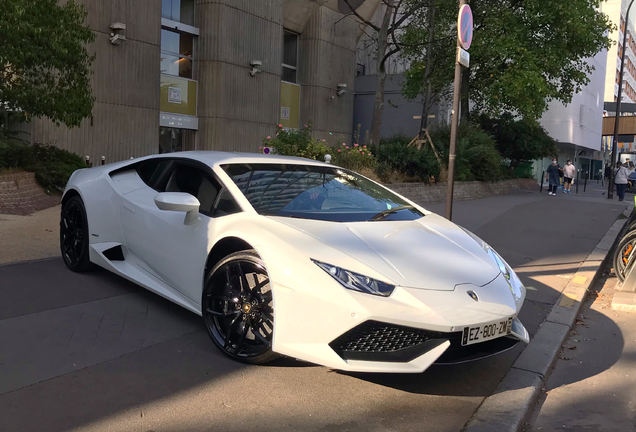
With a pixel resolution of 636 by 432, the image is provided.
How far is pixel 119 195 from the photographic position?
493cm

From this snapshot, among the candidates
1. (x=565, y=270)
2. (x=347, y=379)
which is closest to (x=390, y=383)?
(x=347, y=379)

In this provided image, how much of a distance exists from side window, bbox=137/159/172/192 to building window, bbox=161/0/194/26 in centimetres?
1594

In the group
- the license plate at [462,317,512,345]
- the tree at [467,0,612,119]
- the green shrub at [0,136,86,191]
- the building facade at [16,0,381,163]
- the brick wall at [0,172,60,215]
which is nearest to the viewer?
the license plate at [462,317,512,345]

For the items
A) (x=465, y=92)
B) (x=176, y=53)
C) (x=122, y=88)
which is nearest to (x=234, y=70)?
(x=176, y=53)

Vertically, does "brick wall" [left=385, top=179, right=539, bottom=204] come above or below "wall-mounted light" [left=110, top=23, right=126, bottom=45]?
below

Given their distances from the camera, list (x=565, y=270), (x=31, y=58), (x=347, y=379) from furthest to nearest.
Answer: (x=31, y=58) < (x=565, y=270) < (x=347, y=379)

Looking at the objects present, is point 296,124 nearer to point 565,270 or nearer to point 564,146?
point 565,270

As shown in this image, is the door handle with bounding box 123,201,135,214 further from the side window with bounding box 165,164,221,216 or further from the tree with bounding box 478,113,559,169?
the tree with bounding box 478,113,559,169

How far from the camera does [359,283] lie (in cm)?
316

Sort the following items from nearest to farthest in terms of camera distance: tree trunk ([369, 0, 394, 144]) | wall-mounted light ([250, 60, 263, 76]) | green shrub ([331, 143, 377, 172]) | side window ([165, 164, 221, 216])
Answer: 1. side window ([165, 164, 221, 216])
2. green shrub ([331, 143, 377, 172])
3. tree trunk ([369, 0, 394, 144])
4. wall-mounted light ([250, 60, 263, 76])

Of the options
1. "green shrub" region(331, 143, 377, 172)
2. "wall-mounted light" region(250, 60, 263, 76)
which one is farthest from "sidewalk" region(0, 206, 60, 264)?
"wall-mounted light" region(250, 60, 263, 76)

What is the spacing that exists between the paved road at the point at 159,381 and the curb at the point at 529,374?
0.27 ft

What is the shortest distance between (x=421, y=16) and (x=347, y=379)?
21228mm

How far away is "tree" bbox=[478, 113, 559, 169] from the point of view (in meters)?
26.0
